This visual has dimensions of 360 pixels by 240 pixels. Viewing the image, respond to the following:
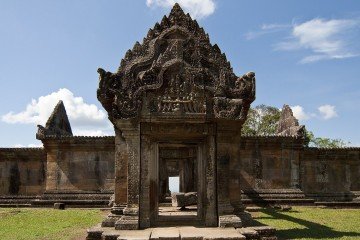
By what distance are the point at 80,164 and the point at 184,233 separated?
1253 centimetres

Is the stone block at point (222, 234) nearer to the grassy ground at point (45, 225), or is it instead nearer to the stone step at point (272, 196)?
the grassy ground at point (45, 225)

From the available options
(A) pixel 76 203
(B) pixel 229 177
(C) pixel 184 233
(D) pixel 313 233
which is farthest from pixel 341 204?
(C) pixel 184 233

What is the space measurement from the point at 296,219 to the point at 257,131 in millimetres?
25792

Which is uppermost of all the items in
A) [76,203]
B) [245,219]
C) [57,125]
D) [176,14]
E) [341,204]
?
[176,14]

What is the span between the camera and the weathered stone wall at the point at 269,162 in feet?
64.5

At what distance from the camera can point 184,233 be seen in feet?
27.2

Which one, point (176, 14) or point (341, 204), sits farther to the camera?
point (341, 204)

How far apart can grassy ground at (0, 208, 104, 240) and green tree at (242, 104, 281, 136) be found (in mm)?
25867

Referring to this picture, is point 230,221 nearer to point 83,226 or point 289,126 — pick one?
point 83,226

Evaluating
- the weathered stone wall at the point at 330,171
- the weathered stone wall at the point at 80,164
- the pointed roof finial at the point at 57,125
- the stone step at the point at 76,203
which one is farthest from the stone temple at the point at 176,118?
the weathered stone wall at the point at 330,171

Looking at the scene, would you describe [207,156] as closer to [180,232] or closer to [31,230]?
[180,232]

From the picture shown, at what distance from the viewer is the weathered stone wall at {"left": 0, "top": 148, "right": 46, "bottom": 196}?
20547 mm

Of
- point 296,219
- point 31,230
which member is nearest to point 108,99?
point 31,230

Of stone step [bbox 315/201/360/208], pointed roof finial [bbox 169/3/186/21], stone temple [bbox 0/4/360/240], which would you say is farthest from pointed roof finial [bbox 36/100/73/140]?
stone step [bbox 315/201/360/208]
